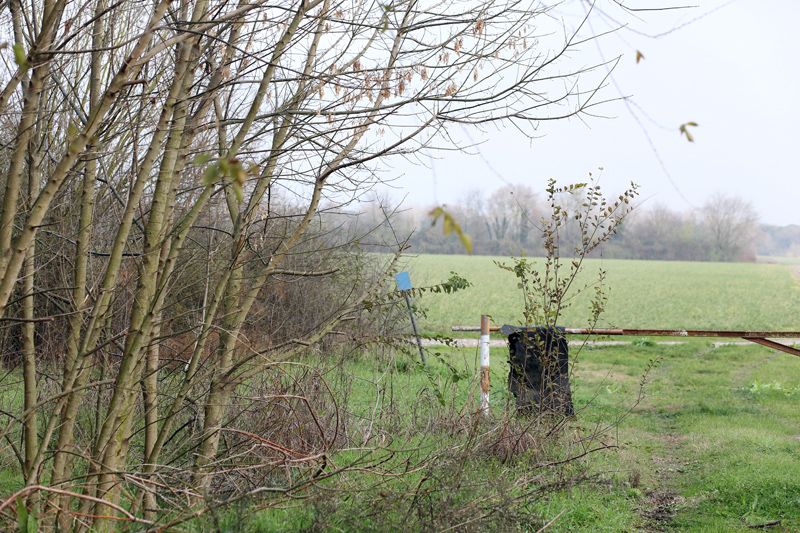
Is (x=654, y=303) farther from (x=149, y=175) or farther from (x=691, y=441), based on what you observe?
(x=149, y=175)

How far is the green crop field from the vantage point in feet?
87.2

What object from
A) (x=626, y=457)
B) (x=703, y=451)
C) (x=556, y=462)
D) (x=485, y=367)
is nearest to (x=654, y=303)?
(x=703, y=451)

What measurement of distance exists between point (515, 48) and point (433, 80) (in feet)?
2.27

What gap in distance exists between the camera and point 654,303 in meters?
36.0

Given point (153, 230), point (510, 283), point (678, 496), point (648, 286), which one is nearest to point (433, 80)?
point (153, 230)

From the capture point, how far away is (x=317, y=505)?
3260 millimetres

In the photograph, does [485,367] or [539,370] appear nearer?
[485,367]

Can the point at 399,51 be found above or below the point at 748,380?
above

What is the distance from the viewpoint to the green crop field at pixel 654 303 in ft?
87.2

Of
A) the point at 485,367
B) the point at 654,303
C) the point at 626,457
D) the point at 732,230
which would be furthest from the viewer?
the point at 732,230

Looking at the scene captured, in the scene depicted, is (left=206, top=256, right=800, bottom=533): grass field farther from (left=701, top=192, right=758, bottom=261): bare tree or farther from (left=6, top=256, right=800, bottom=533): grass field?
(left=701, top=192, right=758, bottom=261): bare tree

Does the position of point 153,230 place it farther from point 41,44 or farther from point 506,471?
point 506,471

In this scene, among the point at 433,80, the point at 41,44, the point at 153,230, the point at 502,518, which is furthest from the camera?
the point at 433,80

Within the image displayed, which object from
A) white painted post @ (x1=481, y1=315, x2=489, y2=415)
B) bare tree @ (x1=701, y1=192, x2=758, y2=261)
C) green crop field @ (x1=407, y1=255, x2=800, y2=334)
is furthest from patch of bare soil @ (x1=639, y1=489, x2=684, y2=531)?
bare tree @ (x1=701, y1=192, x2=758, y2=261)
